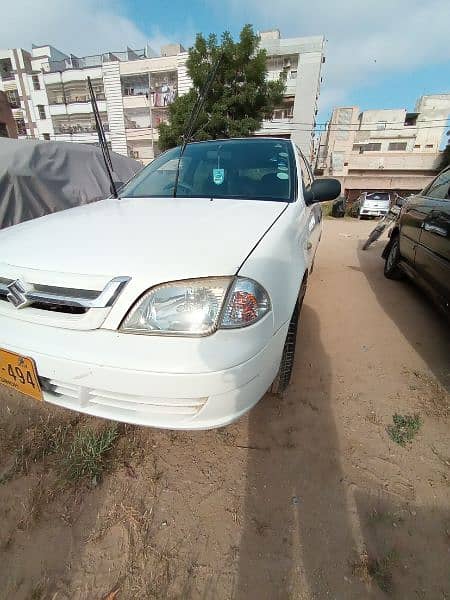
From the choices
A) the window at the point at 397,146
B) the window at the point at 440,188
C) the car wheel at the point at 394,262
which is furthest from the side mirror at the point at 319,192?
the window at the point at 397,146

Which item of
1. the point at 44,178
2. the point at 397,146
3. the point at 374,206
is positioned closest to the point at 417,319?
the point at 44,178

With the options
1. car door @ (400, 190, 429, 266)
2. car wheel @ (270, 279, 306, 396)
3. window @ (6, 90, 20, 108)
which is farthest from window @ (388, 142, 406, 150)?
window @ (6, 90, 20, 108)

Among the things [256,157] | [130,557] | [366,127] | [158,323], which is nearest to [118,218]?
[158,323]

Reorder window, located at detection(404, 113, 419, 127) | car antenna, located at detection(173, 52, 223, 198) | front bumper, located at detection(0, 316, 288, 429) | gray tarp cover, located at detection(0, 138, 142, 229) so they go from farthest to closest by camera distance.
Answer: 1. window, located at detection(404, 113, 419, 127)
2. gray tarp cover, located at detection(0, 138, 142, 229)
3. car antenna, located at detection(173, 52, 223, 198)
4. front bumper, located at detection(0, 316, 288, 429)

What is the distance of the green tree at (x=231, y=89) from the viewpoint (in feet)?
40.9

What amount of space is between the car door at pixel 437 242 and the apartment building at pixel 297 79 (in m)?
19.7

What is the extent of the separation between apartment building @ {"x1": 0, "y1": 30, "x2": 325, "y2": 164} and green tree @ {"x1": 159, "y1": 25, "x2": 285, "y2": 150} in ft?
25.8

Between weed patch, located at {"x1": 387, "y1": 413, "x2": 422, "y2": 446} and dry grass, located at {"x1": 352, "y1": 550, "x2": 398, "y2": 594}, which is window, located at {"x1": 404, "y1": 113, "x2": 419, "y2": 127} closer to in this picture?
weed patch, located at {"x1": 387, "y1": 413, "x2": 422, "y2": 446}

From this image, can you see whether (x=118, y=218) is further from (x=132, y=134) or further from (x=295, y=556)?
(x=132, y=134)

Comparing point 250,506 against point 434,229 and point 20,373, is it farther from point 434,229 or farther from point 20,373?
point 434,229

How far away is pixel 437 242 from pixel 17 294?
114 inches

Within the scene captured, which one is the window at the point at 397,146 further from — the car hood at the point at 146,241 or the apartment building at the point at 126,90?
the car hood at the point at 146,241

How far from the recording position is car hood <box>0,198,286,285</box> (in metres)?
1.07

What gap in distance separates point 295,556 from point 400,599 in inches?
14.0
